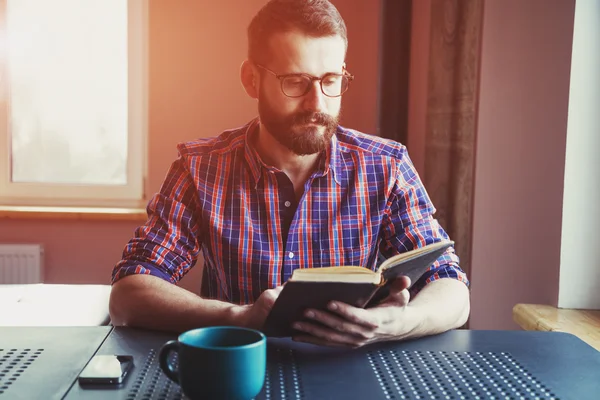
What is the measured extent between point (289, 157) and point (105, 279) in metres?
1.82

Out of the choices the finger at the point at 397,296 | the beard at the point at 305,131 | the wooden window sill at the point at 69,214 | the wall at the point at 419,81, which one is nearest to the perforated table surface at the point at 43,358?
the finger at the point at 397,296

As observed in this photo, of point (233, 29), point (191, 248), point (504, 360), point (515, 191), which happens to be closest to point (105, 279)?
point (233, 29)

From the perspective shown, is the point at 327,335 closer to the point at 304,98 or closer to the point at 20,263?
the point at 304,98

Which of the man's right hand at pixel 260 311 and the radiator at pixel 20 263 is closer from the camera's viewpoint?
the man's right hand at pixel 260 311

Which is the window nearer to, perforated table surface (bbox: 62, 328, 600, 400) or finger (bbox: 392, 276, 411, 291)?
perforated table surface (bbox: 62, 328, 600, 400)

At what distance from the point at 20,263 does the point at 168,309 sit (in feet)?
6.94

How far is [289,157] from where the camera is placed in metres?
1.52

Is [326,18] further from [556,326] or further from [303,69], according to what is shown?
[556,326]

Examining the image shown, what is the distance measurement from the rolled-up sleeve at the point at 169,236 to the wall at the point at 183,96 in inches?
61.0

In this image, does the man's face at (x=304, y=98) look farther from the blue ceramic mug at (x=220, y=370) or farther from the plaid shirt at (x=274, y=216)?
the blue ceramic mug at (x=220, y=370)

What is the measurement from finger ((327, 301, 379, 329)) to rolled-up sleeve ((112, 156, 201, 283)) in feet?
1.55

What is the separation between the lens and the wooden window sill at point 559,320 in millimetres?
1454

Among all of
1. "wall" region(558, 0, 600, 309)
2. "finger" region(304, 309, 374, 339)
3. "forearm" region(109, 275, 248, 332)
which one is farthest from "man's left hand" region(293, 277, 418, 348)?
"wall" region(558, 0, 600, 309)

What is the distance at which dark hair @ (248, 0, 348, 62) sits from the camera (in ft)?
4.63
